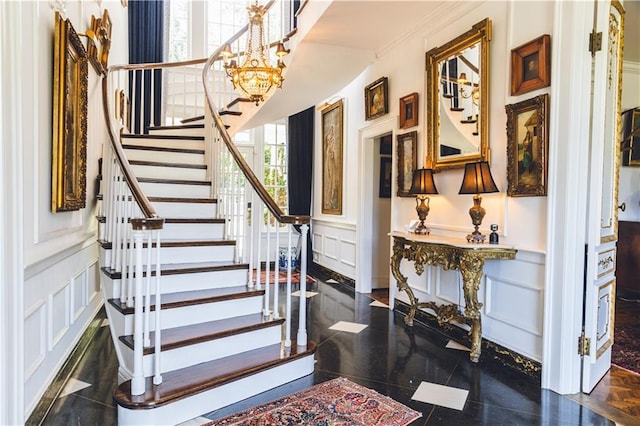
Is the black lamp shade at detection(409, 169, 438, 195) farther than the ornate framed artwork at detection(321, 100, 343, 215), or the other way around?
the ornate framed artwork at detection(321, 100, 343, 215)

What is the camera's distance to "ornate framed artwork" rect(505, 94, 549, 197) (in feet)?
8.87

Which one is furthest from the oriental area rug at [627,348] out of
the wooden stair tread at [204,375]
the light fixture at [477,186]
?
the wooden stair tread at [204,375]

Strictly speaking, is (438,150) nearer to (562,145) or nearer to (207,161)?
(562,145)

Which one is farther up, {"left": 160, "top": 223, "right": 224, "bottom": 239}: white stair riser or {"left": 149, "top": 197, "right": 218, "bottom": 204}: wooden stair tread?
{"left": 149, "top": 197, "right": 218, "bottom": 204}: wooden stair tread

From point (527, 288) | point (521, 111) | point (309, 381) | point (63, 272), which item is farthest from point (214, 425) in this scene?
point (521, 111)

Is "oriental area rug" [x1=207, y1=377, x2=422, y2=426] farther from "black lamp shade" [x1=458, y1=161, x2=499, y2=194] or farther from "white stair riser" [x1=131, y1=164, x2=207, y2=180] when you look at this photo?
"white stair riser" [x1=131, y1=164, x2=207, y2=180]

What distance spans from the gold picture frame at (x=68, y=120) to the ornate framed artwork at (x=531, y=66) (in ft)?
9.55

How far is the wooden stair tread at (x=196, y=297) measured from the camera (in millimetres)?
2648

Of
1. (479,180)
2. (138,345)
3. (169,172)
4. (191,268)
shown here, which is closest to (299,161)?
(169,172)

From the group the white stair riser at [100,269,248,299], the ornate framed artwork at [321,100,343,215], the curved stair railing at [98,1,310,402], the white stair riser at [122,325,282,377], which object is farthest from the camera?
the ornate framed artwork at [321,100,343,215]

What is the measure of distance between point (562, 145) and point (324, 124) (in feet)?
14.9

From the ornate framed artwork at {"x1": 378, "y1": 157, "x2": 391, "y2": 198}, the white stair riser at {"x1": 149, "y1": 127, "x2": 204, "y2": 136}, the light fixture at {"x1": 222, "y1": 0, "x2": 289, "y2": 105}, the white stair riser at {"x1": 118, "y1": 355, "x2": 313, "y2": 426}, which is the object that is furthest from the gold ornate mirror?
the white stair riser at {"x1": 149, "y1": 127, "x2": 204, "y2": 136}

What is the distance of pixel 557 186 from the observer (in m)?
2.58

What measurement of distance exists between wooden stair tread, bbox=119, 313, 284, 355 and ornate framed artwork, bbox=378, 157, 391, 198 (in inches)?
121
